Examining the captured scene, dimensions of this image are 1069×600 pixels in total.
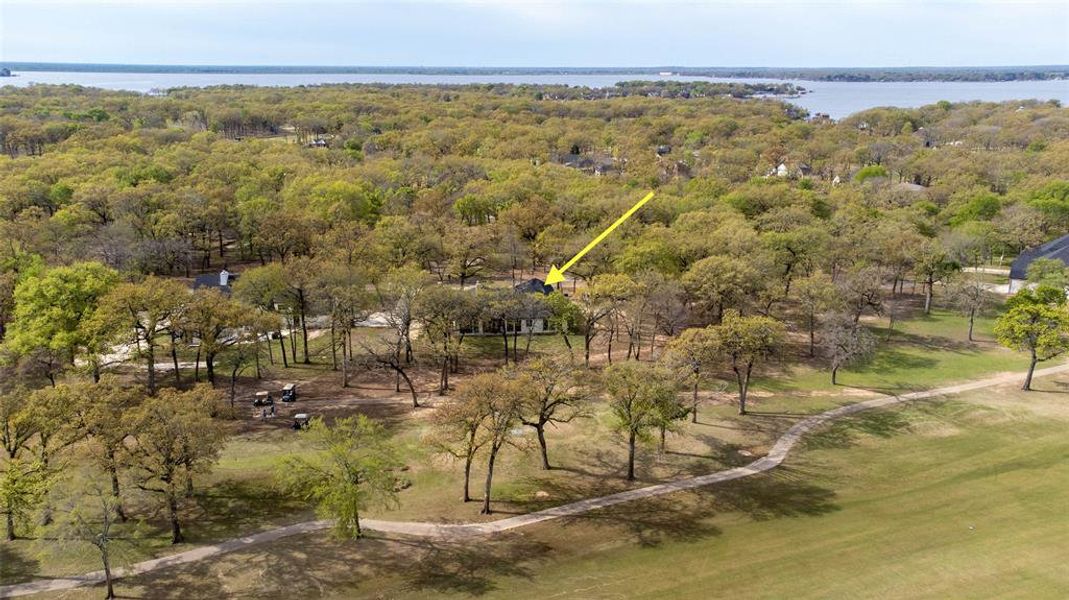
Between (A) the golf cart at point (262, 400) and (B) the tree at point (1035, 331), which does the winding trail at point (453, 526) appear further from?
(B) the tree at point (1035, 331)

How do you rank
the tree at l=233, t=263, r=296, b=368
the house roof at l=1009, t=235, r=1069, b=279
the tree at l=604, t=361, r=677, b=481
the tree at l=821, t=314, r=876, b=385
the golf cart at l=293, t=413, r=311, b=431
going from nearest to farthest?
the tree at l=604, t=361, r=677, b=481, the golf cart at l=293, t=413, r=311, b=431, the tree at l=821, t=314, r=876, b=385, the tree at l=233, t=263, r=296, b=368, the house roof at l=1009, t=235, r=1069, b=279

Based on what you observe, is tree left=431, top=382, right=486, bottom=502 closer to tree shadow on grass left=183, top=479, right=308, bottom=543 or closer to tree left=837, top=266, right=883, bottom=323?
tree shadow on grass left=183, top=479, right=308, bottom=543

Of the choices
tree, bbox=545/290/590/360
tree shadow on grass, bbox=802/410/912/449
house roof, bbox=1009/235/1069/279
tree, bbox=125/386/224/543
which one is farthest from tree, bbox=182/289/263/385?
house roof, bbox=1009/235/1069/279

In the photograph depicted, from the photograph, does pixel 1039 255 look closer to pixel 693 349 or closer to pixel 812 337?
pixel 812 337

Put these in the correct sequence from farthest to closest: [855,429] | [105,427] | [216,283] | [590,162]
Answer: [590,162] → [216,283] → [855,429] → [105,427]

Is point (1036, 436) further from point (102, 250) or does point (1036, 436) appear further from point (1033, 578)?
point (102, 250)

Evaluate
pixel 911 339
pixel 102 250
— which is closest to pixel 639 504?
pixel 911 339

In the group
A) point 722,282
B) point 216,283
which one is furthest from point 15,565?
point 722,282
